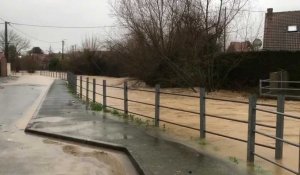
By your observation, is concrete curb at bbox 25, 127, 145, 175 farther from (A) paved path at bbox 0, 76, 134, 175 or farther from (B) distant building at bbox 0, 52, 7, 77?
(B) distant building at bbox 0, 52, 7, 77

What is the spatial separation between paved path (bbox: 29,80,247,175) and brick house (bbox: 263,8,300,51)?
1259 inches

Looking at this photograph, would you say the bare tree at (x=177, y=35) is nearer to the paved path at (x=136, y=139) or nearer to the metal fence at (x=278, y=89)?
the metal fence at (x=278, y=89)

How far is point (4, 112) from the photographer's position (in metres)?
18.6

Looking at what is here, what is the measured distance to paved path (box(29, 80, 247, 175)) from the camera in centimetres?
774

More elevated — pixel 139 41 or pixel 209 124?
pixel 139 41

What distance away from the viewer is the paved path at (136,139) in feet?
25.4

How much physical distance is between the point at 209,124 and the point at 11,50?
104 metres

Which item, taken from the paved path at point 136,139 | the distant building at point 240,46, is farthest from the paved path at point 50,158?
the distant building at point 240,46

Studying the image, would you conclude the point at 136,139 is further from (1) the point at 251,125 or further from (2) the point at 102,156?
(1) the point at 251,125

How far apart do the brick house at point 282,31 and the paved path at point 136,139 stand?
105 feet

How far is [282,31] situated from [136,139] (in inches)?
1549

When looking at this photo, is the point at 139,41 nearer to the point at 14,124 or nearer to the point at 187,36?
the point at 187,36

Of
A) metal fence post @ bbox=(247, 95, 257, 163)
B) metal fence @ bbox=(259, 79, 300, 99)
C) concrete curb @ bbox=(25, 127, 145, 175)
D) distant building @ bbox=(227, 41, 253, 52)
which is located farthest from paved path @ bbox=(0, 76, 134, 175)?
distant building @ bbox=(227, 41, 253, 52)

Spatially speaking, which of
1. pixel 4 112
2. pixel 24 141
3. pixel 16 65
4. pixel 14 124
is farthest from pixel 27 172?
pixel 16 65
